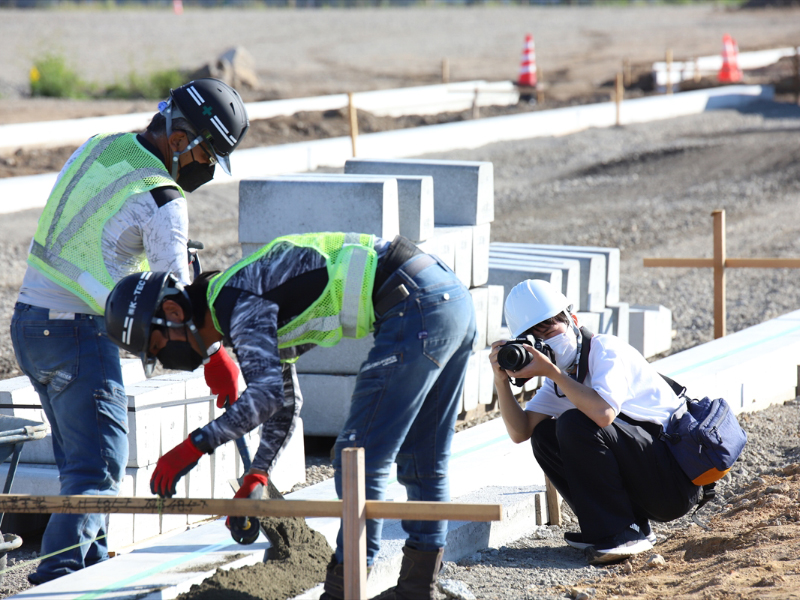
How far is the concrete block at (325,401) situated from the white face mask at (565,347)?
7.05 ft

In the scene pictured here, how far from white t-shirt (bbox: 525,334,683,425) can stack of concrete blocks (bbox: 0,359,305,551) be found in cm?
159

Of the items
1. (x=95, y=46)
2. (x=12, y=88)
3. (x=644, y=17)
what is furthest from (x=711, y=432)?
(x=644, y=17)

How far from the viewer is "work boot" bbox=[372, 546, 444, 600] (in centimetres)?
333

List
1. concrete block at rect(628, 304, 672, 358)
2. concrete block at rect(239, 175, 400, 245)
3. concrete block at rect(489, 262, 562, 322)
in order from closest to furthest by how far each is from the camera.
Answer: concrete block at rect(239, 175, 400, 245) → concrete block at rect(489, 262, 562, 322) → concrete block at rect(628, 304, 672, 358)

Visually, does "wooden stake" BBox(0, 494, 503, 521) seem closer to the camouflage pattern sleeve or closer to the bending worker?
the camouflage pattern sleeve

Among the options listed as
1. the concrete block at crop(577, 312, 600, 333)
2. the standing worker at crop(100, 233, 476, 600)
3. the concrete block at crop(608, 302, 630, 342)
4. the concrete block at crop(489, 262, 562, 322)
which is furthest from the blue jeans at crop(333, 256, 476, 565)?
the concrete block at crop(608, 302, 630, 342)

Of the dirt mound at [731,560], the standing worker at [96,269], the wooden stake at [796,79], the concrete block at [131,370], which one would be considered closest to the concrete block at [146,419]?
the concrete block at [131,370]

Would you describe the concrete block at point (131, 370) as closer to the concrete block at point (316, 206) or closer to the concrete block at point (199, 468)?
the concrete block at point (199, 468)

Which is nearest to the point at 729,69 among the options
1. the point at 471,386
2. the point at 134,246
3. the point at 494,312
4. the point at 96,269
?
the point at 494,312

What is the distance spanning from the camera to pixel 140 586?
3.48 m

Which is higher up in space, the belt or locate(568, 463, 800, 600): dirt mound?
the belt

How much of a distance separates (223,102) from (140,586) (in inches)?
69.5

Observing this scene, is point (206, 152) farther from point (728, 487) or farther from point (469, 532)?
point (728, 487)

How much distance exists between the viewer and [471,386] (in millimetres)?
6363
